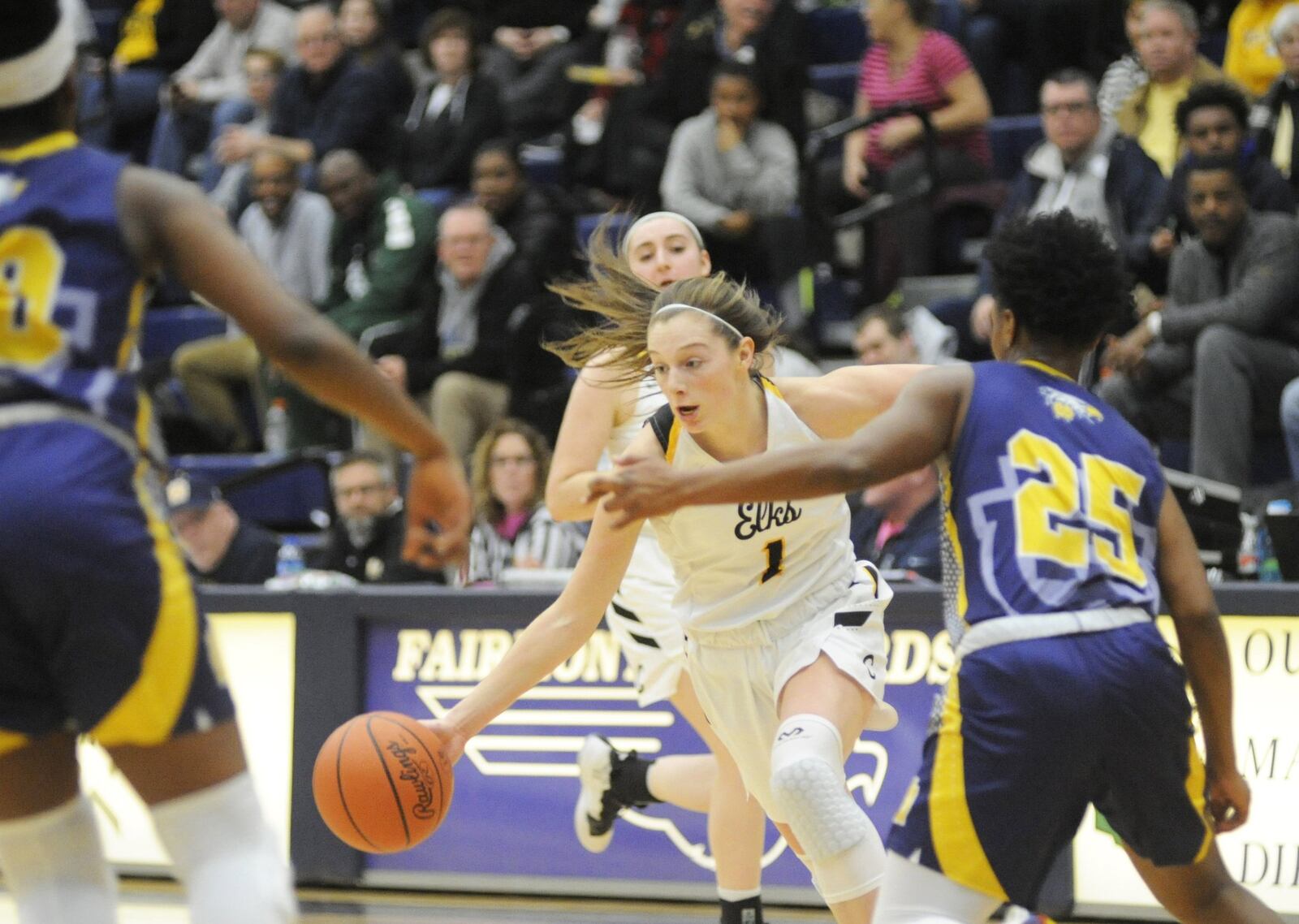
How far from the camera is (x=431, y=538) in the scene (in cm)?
279

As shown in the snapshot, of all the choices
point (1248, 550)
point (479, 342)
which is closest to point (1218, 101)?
point (1248, 550)

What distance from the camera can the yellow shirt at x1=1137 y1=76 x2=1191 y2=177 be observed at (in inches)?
344

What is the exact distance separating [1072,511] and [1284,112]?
5717 millimetres

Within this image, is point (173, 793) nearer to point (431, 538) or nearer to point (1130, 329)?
point (431, 538)

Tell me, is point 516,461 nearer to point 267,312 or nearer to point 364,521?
point 364,521

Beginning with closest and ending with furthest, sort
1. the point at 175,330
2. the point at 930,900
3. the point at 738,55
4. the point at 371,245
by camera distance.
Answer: the point at 930,900
the point at 738,55
the point at 371,245
the point at 175,330

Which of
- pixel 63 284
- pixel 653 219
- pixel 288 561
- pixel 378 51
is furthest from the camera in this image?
pixel 378 51

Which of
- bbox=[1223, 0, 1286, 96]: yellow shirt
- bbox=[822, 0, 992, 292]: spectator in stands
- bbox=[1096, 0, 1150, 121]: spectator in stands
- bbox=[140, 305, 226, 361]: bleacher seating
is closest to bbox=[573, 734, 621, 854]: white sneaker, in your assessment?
bbox=[822, 0, 992, 292]: spectator in stands

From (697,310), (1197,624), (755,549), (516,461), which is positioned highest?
(697,310)

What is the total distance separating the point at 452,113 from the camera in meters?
10.6

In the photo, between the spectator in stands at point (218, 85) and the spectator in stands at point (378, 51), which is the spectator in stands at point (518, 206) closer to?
the spectator in stands at point (378, 51)

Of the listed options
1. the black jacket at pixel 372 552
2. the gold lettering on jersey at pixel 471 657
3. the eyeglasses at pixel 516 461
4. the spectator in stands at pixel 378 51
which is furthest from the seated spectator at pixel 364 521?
the spectator in stands at pixel 378 51

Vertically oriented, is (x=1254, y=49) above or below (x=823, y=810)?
above

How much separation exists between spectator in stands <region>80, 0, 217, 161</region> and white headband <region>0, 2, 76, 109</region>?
1060 cm
